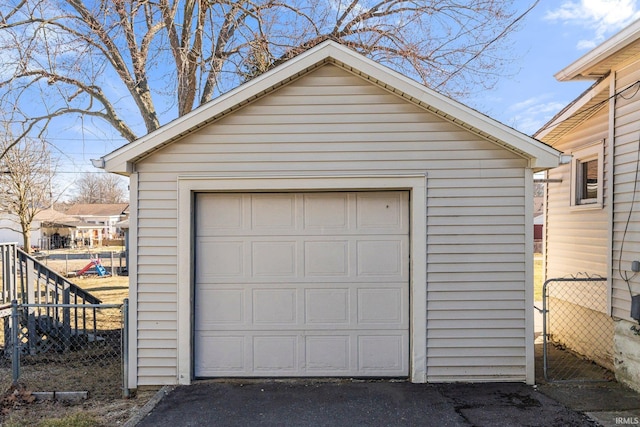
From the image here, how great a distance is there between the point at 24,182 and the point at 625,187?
1946 centimetres

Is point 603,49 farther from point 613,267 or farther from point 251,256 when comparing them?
point 251,256

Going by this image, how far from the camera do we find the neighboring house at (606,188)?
4332 mm

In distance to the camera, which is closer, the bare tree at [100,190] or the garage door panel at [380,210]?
the garage door panel at [380,210]

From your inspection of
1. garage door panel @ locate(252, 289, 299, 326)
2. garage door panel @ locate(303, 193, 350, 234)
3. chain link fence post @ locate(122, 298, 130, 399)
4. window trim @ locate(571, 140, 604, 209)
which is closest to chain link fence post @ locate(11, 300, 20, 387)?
chain link fence post @ locate(122, 298, 130, 399)

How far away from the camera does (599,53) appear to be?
4352 millimetres

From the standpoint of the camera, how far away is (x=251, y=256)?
4742 millimetres

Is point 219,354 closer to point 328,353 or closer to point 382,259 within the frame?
point 328,353

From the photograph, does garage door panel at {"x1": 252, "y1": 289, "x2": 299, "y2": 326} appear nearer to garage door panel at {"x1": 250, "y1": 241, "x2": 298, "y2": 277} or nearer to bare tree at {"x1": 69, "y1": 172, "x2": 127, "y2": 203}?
garage door panel at {"x1": 250, "y1": 241, "x2": 298, "y2": 277}

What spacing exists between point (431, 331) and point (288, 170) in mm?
2413

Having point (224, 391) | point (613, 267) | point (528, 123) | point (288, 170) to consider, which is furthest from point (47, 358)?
point (528, 123)

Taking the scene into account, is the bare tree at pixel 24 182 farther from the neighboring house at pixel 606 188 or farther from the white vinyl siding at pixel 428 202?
the neighboring house at pixel 606 188

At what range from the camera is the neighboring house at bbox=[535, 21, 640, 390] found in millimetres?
4332

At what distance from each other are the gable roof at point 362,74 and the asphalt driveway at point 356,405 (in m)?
2.46

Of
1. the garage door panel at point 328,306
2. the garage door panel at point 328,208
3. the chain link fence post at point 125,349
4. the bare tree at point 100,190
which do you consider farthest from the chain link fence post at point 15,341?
the bare tree at point 100,190
